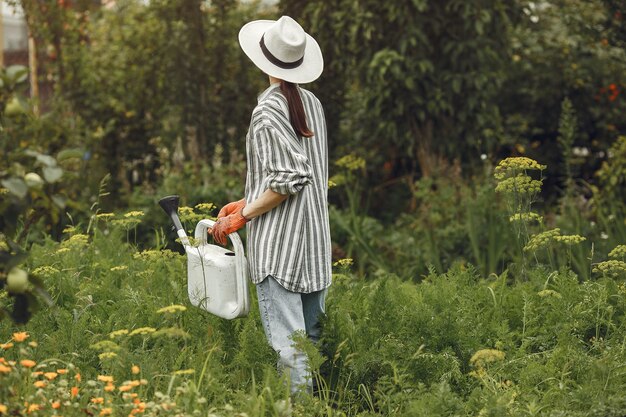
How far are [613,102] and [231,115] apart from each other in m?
3.37

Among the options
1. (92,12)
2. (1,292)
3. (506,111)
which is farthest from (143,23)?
(1,292)

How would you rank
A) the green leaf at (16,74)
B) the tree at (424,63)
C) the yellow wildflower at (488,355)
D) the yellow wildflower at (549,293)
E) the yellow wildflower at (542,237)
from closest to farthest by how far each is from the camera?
the green leaf at (16,74), the yellow wildflower at (488,355), the yellow wildflower at (549,293), the yellow wildflower at (542,237), the tree at (424,63)

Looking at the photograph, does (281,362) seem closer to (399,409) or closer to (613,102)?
(399,409)

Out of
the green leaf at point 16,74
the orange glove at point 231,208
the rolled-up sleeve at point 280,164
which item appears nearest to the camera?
the green leaf at point 16,74

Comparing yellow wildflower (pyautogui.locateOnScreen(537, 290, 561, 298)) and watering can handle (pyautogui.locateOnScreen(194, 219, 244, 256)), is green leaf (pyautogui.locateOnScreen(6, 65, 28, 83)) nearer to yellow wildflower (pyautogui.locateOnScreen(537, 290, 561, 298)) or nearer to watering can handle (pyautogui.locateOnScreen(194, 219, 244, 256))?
watering can handle (pyautogui.locateOnScreen(194, 219, 244, 256))

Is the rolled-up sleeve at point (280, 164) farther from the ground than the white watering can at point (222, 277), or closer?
farther from the ground

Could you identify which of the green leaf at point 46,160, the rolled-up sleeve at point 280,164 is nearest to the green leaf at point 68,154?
the green leaf at point 46,160

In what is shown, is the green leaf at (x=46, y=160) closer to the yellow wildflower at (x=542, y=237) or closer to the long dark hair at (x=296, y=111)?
the long dark hair at (x=296, y=111)

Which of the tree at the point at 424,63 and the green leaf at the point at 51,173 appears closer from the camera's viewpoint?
the green leaf at the point at 51,173

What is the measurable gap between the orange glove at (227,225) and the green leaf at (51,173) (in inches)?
45.4

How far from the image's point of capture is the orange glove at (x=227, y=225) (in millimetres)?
4215

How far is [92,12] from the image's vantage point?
31.3ft

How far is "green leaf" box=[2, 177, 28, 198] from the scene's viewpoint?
3.14 m

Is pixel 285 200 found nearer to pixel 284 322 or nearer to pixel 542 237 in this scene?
pixel 284 322
